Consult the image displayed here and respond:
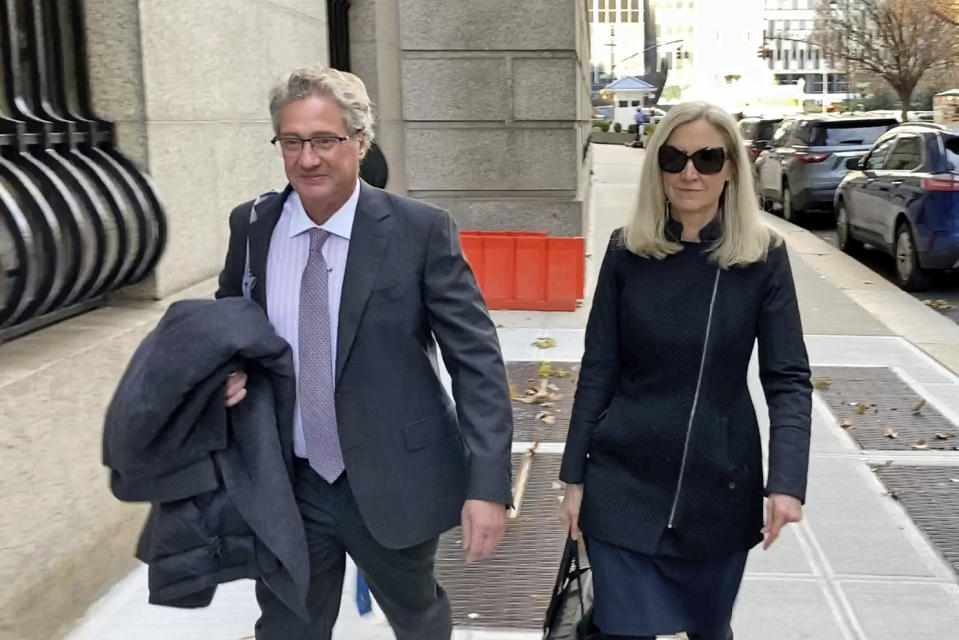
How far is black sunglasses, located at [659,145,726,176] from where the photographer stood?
267 centimetres

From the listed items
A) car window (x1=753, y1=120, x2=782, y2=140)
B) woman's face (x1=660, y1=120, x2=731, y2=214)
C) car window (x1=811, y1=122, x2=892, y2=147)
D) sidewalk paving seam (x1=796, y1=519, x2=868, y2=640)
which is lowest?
sidewalk paving seam (x1=796, y1=519, x2=868, y2=640)

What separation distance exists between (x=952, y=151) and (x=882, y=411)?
5802 millimetres

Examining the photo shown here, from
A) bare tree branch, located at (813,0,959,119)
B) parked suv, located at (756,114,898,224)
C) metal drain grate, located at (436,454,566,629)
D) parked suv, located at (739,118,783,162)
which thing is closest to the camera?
metal drain grate, located at (436,454,566,629)

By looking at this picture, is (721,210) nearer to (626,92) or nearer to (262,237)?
(262,237)

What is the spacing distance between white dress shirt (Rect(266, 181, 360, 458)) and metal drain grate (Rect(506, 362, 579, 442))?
3036 mm

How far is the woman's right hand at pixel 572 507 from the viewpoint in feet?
9.24

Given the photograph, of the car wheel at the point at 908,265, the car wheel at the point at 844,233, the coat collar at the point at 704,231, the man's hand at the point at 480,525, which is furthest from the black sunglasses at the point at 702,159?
the car wheel at the point at 844,233

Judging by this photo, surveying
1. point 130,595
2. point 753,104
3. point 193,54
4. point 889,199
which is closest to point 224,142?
point 193,54

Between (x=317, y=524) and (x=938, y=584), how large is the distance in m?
2.78

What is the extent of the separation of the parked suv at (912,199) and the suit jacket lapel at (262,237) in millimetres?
9696

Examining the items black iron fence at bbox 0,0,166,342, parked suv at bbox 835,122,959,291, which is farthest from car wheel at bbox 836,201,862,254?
black iron fence at bbox 0,0,166,342

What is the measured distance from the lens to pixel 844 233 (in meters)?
14.3

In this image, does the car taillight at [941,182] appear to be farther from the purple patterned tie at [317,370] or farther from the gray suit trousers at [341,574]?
the purple patterned tie at [317,370]

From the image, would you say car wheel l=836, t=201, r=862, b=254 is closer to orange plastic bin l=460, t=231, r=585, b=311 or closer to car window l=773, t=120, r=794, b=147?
car window l=773, t=120, r=794, b=147
